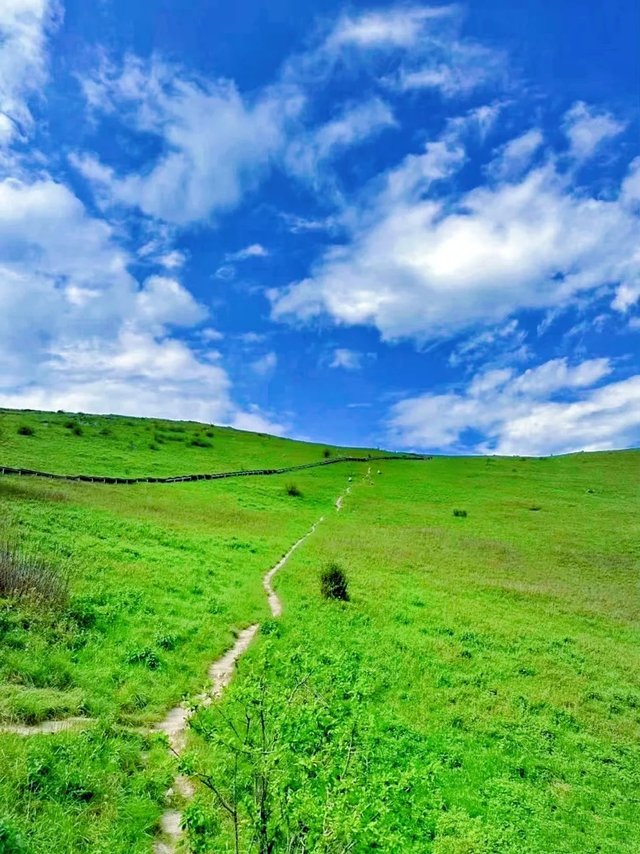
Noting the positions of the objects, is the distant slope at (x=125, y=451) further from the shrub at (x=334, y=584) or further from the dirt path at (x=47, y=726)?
the dirt path at (x=47, y=726)

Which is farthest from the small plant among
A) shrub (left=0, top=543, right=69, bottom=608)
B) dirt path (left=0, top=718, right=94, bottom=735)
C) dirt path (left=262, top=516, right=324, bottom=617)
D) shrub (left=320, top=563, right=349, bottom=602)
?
shrub (left=320, top=563, right=349, bottom=602)

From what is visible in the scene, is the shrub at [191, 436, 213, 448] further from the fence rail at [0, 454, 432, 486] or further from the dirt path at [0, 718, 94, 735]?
the dirt path at [0, 718, 94, 735]

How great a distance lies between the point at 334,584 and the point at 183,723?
12786mm

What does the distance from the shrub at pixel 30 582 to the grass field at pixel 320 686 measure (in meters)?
0.39

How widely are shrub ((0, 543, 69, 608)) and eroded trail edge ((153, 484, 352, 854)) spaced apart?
15.8 ft

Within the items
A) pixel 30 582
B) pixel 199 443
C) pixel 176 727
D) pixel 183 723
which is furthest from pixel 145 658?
pixel 199 443

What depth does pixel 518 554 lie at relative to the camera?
40.6m

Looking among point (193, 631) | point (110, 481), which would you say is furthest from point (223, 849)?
point (110, 481)

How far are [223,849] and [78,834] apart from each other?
6.81 feet

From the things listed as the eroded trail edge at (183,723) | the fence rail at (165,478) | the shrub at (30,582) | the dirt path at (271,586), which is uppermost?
the fence rail at (165,478)

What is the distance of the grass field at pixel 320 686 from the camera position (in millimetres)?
7496

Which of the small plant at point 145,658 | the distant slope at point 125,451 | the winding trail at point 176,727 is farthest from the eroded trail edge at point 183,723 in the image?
the distant slope at point 125,451

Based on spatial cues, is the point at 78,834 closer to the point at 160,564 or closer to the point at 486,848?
the point at 486,848

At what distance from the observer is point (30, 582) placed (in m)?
14.1
